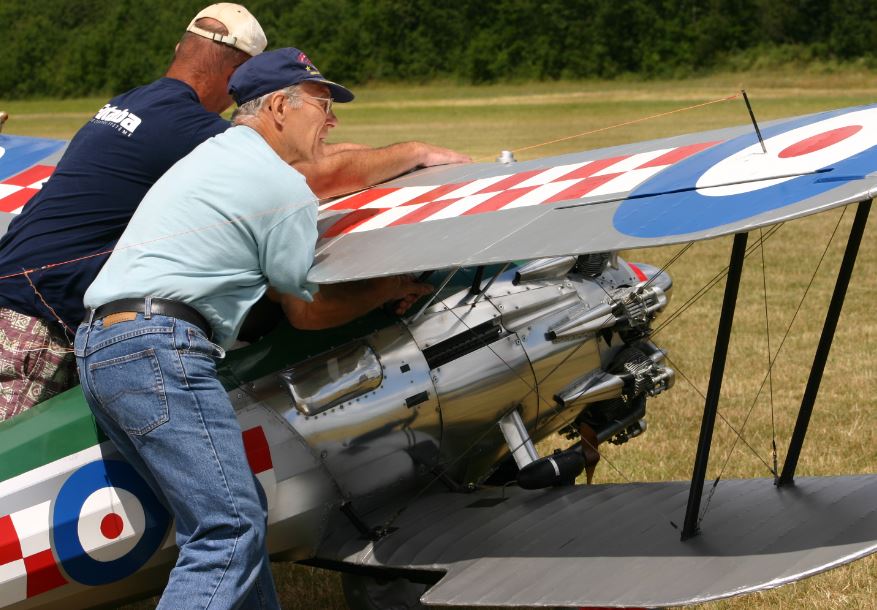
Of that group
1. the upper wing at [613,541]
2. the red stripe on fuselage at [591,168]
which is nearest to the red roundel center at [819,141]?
the red stripe on fuselage at [591,168]

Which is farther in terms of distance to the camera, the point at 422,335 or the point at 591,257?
the point at 591,257

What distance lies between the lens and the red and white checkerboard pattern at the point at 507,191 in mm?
3547

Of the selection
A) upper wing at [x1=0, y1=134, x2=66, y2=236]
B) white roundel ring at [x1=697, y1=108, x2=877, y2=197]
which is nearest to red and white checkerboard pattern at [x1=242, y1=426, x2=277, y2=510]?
white roundel ring at [x1=697, y1=108, x2=877, y2=197]

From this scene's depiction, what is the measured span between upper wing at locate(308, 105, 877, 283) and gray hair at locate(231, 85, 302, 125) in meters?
0.50

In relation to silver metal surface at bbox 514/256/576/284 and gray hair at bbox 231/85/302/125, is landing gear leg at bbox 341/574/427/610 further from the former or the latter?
gray hair at bbox 231/85/302/125

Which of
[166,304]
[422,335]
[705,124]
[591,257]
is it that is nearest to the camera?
[166,304]

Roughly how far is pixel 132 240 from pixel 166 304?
24cm

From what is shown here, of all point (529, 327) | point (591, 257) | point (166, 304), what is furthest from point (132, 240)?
point (591, 257)

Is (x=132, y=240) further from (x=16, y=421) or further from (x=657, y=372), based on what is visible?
(x=657, y=372)

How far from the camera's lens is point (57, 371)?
3.88 metres

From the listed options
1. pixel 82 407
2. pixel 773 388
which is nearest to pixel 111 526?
pixel 82 407

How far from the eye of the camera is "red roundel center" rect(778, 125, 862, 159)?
314 cm

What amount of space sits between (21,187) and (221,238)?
295 cm

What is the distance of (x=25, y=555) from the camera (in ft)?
11.1
